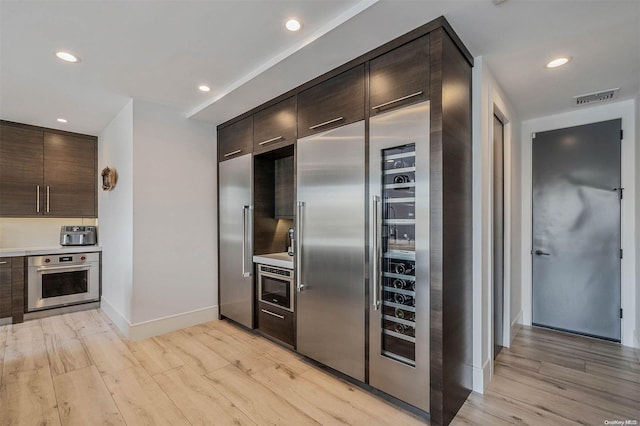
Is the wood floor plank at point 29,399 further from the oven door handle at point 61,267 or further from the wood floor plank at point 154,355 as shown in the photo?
the oven door handle at point 61,267

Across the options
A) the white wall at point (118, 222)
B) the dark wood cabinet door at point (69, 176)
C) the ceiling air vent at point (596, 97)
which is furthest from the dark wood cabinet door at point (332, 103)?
the dark wood cabinet door at point (69, 176)

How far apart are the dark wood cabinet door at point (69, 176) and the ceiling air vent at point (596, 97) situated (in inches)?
256

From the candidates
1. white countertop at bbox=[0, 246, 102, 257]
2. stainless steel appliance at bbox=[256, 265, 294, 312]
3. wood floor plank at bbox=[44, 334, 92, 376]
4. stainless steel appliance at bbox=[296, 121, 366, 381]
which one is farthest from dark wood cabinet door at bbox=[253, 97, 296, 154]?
white countertop at bbox=[0, 246, 102, 257]

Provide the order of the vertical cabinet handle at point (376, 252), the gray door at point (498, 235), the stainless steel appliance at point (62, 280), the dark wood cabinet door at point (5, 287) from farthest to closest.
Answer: the stainless steel appliance at point (62, 280) < the dark wood cabinet door at point (5, 287) < the gray door at point (498, 235) < the vertical cabinet handle at point (376, 252)

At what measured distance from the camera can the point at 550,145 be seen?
3693 millimetres

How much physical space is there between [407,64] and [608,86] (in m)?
2.31

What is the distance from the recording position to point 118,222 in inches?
147

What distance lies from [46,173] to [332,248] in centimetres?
456

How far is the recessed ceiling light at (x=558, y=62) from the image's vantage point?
7.82 feet

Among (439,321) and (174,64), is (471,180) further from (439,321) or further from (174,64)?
(174,64)

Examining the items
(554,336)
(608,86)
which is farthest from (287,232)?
(608,86)

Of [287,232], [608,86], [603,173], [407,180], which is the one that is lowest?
[287,232]

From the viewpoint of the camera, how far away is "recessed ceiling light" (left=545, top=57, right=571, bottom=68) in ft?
7.82

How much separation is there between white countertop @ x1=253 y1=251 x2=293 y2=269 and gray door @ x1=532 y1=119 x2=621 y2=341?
122 inches
